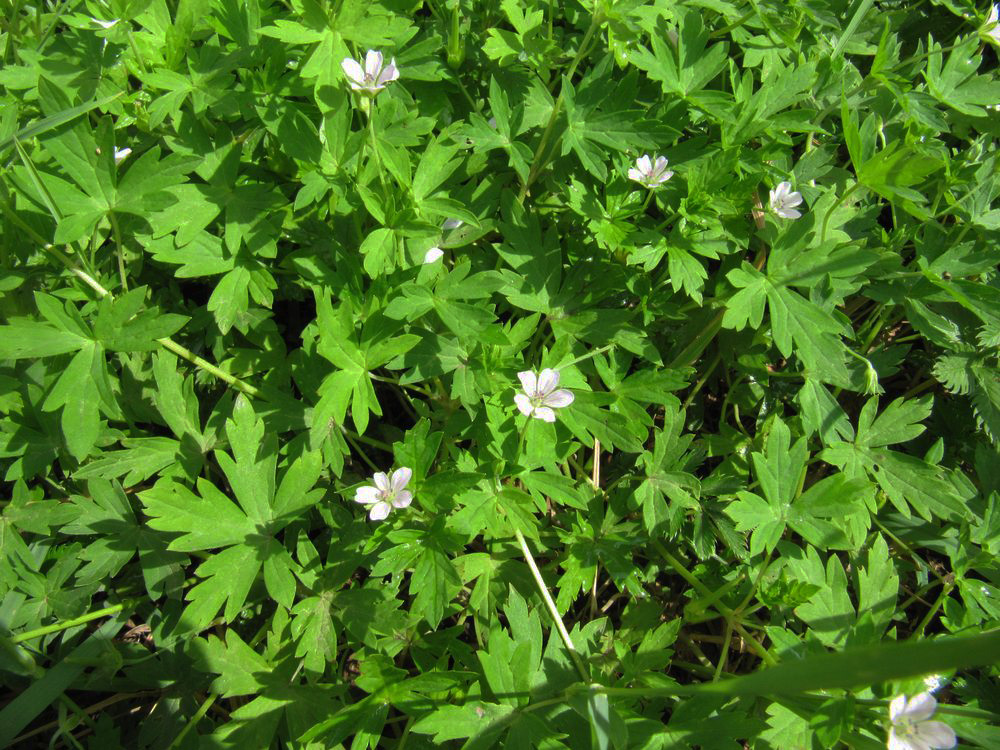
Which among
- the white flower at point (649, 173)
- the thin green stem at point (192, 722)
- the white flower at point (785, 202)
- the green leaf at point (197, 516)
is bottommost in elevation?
the thin green stem at point (192, 722)

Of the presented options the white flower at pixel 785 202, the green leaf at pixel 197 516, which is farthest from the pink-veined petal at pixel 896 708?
the green leaf at pixel 197 516

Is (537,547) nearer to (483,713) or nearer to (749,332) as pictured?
(483,713)

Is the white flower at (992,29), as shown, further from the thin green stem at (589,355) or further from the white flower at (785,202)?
the thin green stem at (589,355)

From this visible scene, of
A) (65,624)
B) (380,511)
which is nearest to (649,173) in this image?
(380,511)

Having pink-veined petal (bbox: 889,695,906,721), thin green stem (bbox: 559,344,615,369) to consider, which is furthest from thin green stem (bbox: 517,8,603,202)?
pink-veined petal (bbox: 889,695,906,721)

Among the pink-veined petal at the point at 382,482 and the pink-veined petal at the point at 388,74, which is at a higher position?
the pink-veined petal at the point at 388,74

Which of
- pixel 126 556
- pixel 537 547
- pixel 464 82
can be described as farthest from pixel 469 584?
pixel 464 82
